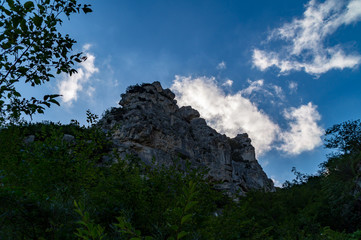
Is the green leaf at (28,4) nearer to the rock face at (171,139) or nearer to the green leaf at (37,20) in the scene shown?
the green leaf at (37,20)

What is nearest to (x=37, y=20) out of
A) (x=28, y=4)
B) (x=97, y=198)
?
(x=28, y=4)

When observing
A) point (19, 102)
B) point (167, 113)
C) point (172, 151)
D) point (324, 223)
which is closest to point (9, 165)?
point (19, 102)

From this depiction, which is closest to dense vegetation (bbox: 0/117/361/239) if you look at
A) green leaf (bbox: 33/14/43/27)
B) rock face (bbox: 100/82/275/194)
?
green leaf (bbox: 33/14/43/27)

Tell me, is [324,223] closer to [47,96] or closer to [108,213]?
[108,213]

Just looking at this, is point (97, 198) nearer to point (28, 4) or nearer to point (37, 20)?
point (37, 20)

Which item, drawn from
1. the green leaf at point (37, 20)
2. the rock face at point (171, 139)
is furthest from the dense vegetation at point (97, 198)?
the rock face at point (171, 139)

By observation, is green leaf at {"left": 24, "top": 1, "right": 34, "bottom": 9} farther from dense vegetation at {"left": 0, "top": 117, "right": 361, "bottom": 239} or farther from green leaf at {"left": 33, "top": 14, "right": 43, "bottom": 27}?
dense vegetation at {"left": 0, "top": 117, "right": 361, "bottom": 239}

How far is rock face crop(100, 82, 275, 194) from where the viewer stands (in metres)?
36.7

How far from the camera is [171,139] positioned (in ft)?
135

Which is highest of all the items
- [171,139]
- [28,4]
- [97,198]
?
[171,139]

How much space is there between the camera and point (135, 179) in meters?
5.00

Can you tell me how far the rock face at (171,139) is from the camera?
120 ft

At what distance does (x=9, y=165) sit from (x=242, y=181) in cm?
4679

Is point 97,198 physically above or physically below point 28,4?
below
